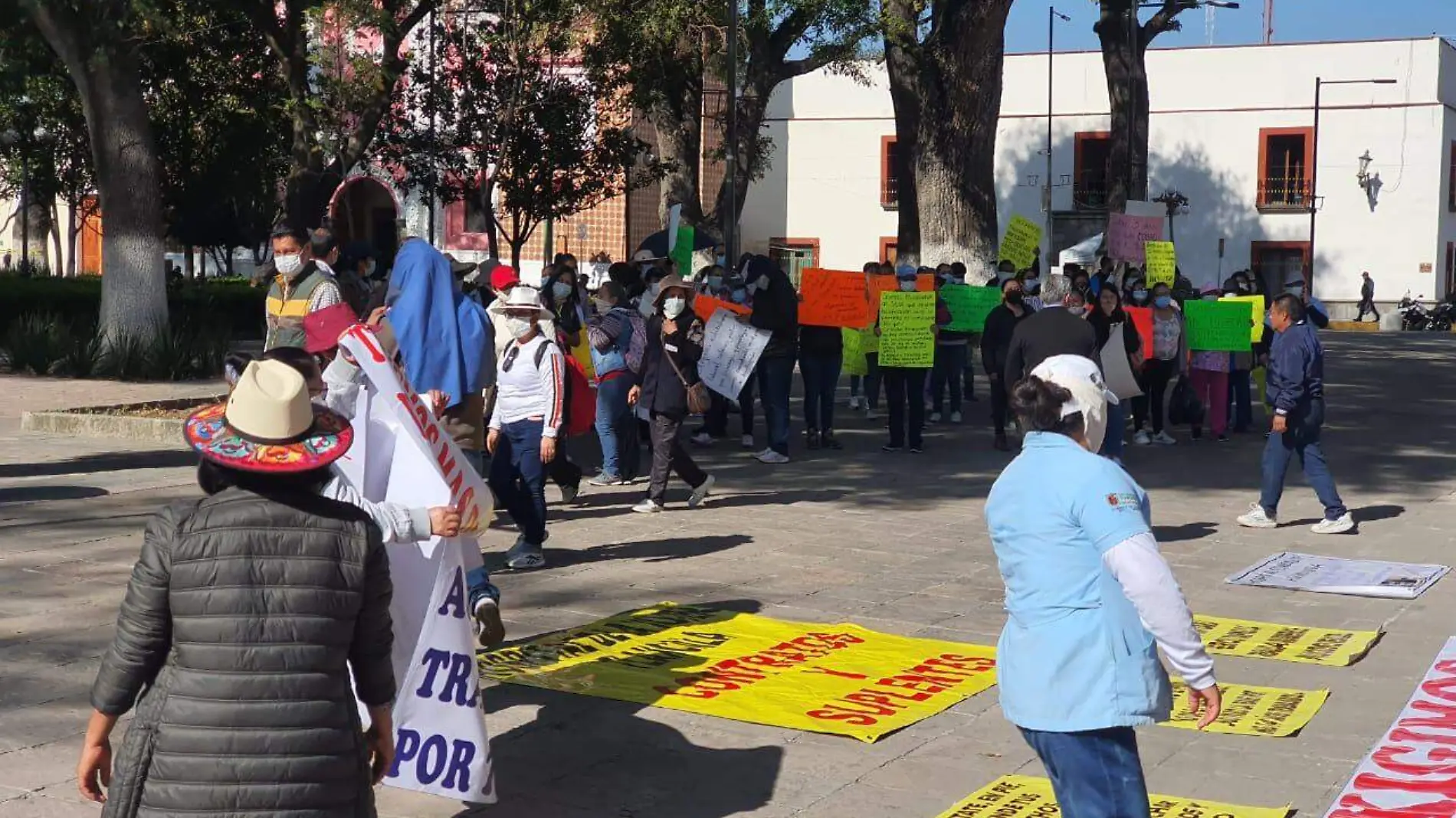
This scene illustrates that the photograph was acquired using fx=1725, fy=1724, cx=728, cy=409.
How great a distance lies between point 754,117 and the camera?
28.4m

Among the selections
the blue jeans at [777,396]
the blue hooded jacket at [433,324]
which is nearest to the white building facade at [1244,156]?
the blue jeans at [777,396]

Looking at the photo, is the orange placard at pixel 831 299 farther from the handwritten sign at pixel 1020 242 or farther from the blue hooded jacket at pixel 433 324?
the blue hooded jacket at pixel 433 324

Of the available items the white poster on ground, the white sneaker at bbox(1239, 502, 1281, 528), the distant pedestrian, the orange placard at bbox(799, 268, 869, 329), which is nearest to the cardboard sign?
the orange placard at bbox(799, 268, 869, 329)

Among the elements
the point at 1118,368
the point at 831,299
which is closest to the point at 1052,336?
the point at 1118,368

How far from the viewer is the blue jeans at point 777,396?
14.8m

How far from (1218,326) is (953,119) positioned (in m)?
6.81

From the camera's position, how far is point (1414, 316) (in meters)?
48.6

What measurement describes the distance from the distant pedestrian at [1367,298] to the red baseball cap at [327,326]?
46816 millimetres

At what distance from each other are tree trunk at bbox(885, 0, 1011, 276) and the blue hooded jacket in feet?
50.6

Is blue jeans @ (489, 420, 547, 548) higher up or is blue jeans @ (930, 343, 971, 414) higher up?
blue jeans @ (489, 420, 547, 548)

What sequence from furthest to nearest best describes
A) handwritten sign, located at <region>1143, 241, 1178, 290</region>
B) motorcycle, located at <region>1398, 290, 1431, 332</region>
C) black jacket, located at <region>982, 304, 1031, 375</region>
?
motorcycle, located at <region>1398, 290, 1431, 332</region>
handwritten sign, located at <region>1143, 241, 1178, 290</region>
black jacket, located at <region>982, 304, 1031, 375</region>

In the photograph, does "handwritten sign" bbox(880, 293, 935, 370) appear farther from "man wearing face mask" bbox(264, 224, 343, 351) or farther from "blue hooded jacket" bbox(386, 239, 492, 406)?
"blue hooded jacket" bbox(386, 239, 492, 406)

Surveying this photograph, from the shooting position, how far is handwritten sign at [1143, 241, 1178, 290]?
19.5 m

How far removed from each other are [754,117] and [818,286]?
43.5 feet
